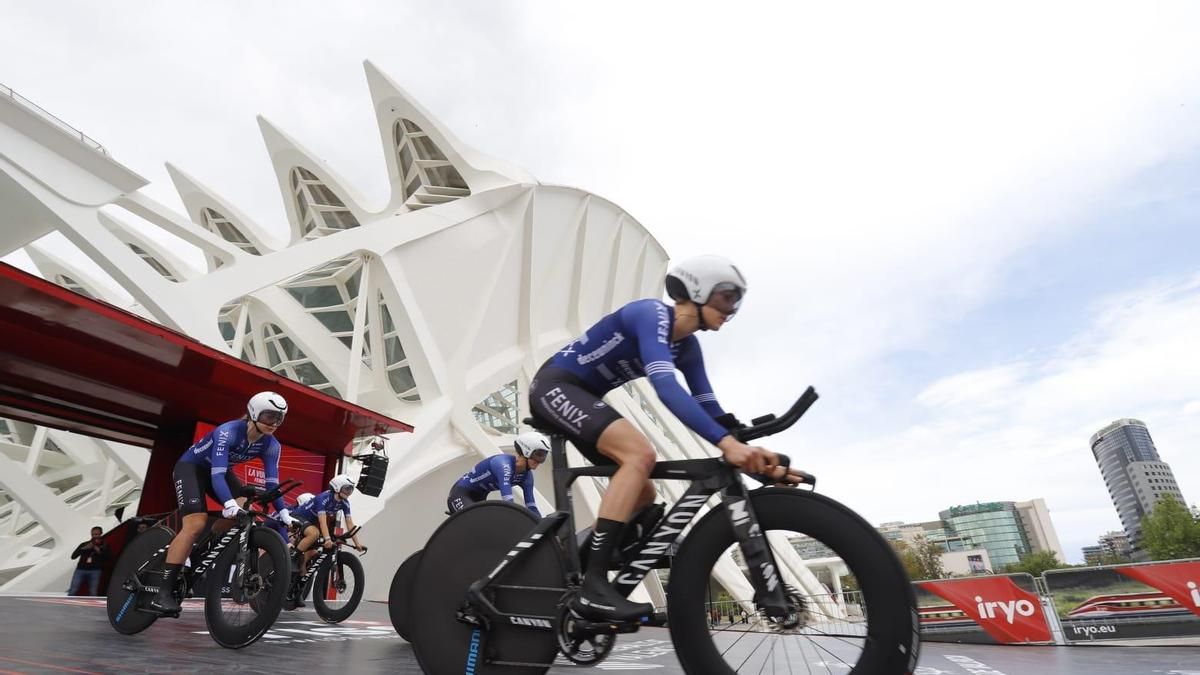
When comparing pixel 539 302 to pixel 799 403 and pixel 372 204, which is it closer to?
pixel 372 204

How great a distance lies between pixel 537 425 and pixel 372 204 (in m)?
25.9

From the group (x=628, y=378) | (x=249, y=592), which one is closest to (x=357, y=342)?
(x=249, y=592)

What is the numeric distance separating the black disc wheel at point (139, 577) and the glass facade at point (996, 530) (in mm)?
180535

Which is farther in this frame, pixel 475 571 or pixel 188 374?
pixel 188 374

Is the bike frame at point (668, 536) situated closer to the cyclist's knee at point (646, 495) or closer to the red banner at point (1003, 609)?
the cyclist's knee at point (646, 495)

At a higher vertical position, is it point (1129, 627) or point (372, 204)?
point (372, 204)

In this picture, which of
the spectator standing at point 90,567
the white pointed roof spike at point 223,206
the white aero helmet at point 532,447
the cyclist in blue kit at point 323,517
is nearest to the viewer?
the white aero helmet at point 532,447

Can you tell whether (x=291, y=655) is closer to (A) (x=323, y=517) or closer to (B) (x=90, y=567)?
(A) (x=323, y=517)

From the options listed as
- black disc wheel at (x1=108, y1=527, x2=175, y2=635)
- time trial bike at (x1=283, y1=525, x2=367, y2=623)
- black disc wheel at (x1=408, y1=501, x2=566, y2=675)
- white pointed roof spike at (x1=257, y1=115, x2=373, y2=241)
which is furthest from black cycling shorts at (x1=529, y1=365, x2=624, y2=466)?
white pointed roof spike at (x1=257, y1=115, x2=373, y2=241)

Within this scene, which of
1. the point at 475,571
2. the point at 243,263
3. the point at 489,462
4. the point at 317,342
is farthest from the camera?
the point at 317,342

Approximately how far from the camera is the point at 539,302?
88.3ft

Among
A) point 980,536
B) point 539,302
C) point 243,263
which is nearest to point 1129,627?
point 243,263

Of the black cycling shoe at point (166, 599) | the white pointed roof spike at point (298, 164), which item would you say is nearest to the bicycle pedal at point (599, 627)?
the black cycling shoe at point (166, 599)

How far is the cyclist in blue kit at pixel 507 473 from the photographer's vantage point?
6.18m
